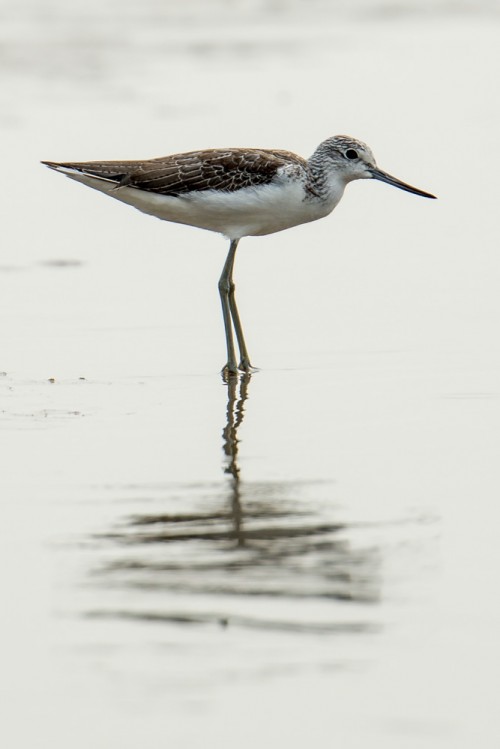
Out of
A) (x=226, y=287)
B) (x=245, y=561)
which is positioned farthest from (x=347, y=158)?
(x=245, y=561)

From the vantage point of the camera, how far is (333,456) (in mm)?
6320

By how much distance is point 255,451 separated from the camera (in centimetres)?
648

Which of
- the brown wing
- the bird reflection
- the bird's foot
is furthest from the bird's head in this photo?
the bird reflection

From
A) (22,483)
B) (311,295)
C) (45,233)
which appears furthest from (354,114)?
(22,483)

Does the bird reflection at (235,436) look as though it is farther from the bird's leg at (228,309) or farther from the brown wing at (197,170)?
the brown wing at (197,170)

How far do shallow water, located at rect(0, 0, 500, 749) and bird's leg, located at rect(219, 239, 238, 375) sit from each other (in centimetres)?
13

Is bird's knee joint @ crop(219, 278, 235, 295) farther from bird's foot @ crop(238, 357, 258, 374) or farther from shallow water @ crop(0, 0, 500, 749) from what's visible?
bird's foot @ crop(238, 357, 258, 374)

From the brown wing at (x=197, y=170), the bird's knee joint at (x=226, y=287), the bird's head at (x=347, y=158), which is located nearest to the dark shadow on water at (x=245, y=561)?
the bird's knee joint at (x=226, y=287)

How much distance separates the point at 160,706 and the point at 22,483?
208 cm

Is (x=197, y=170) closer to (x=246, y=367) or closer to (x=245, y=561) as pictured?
(x=246, y=367)

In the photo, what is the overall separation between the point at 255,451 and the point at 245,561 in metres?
1.42

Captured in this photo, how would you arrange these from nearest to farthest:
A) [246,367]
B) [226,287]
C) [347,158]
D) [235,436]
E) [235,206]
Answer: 1. [235,436]
2. [246,367]
3. [235,206]
4. [226,287]
5. [347,158]

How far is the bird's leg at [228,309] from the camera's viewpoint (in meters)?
7.96

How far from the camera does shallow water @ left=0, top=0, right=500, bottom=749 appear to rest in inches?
163
